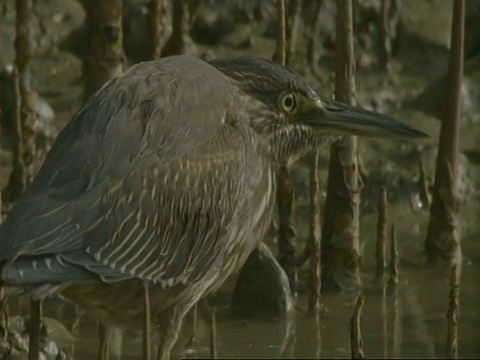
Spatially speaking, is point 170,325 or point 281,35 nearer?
point 170,325

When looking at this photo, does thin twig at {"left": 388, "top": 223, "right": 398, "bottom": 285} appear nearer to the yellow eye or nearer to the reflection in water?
the reflection in water

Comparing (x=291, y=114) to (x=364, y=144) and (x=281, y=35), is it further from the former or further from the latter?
(x=364, y=144)

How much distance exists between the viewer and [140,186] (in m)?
6.88

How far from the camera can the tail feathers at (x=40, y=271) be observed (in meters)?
6.39

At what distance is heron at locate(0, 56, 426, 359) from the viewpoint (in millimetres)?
6637

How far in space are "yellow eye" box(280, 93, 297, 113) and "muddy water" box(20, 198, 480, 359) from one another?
1.16 meters

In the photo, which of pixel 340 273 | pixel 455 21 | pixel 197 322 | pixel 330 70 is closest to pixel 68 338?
pixel 197 322

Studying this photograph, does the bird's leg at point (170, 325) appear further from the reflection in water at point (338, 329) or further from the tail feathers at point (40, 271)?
the reflection in water at point (338, 329)

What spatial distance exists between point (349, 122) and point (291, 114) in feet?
0.81

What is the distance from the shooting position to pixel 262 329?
8.88m

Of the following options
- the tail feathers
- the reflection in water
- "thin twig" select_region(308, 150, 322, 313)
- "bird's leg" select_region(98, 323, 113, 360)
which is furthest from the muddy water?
the tail feathers

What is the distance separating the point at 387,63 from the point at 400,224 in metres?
1.63

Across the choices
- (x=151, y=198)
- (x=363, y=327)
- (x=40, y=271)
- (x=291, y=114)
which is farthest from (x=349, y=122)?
(x=40, y=271)

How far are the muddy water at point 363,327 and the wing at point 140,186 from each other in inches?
43.8
